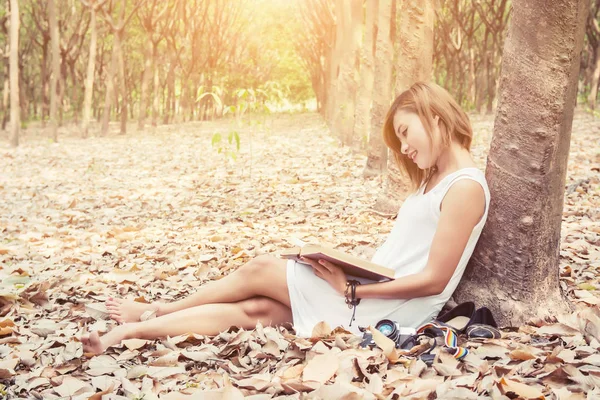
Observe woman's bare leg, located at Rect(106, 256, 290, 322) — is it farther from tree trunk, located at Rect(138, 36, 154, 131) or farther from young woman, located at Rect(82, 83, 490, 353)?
tree trunk, located at Rect(138, 36, 154, 131)

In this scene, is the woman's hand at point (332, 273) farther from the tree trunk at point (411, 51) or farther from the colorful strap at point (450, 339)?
the tree trunk at point (411, 51)

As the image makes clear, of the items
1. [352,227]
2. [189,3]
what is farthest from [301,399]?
[189,3]

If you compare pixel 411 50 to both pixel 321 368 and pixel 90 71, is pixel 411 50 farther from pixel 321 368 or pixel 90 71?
pixel 90 71

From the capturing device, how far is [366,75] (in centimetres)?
1160

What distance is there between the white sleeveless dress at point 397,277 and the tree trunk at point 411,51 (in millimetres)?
3029

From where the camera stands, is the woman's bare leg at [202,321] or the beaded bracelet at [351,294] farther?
the woman's bare leg at [202,321]

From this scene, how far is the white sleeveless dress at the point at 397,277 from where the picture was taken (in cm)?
314

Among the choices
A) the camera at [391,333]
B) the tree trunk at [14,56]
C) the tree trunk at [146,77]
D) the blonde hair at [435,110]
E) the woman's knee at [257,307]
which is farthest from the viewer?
the tree trunk at [146,77]

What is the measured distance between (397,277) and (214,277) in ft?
6.37

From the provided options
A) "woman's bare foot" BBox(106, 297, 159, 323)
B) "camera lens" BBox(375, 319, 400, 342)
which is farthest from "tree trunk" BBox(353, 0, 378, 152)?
"camera lens" BBox(375, 319, 400, 342)

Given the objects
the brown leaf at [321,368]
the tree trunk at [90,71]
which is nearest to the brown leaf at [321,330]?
the brown leaf at [321,368]

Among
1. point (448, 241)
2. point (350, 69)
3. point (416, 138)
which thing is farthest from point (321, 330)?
point (350, 69)

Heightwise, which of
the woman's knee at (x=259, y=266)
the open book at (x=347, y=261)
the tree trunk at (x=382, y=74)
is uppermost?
the tree trunk at (x=382, y=74)

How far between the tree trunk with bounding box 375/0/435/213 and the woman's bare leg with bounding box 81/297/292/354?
3.17 m
